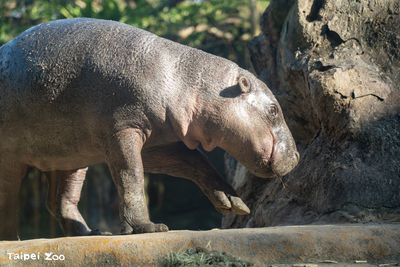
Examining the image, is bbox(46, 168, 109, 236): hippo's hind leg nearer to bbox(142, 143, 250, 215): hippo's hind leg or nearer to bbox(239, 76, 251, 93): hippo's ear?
bbox(142, 143, 250, 215): hippo's hind leg

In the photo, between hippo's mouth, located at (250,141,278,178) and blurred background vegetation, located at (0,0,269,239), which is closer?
hippo's mouth, located at (250,141,278,178)

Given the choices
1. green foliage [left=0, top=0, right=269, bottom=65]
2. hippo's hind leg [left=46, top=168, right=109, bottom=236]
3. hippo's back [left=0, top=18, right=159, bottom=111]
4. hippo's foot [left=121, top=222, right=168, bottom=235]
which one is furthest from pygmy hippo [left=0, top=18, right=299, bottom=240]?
green foliage [left=0, top=0, right=269, bottom=65]

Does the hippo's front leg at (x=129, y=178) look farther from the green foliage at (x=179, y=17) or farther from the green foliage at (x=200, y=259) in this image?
the green foliage at (x=179, y=17)

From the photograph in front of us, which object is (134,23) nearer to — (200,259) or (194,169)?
(194,169)

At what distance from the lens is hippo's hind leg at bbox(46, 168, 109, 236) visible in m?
5.54

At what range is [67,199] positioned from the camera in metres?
5.64

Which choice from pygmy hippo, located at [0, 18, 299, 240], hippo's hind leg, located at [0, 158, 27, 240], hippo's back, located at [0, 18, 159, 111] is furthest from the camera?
hippo's hind leg, located at [0, 158, 27, 240]

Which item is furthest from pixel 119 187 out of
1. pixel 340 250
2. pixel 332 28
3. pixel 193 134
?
pixel 332 28

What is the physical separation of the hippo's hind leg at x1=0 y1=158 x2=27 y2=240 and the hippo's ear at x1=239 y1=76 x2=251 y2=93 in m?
2.22

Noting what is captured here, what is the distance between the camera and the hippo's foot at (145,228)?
3926mm

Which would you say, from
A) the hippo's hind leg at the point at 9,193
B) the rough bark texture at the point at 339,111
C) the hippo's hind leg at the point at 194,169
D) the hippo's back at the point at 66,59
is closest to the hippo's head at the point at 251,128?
the hippo's hind leg at the point at 194,169

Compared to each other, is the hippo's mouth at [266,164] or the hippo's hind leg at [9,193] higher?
the hippo's mouth at [266,164]

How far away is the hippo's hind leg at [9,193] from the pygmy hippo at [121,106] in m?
0.01

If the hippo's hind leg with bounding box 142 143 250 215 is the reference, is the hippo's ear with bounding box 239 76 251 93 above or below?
above
